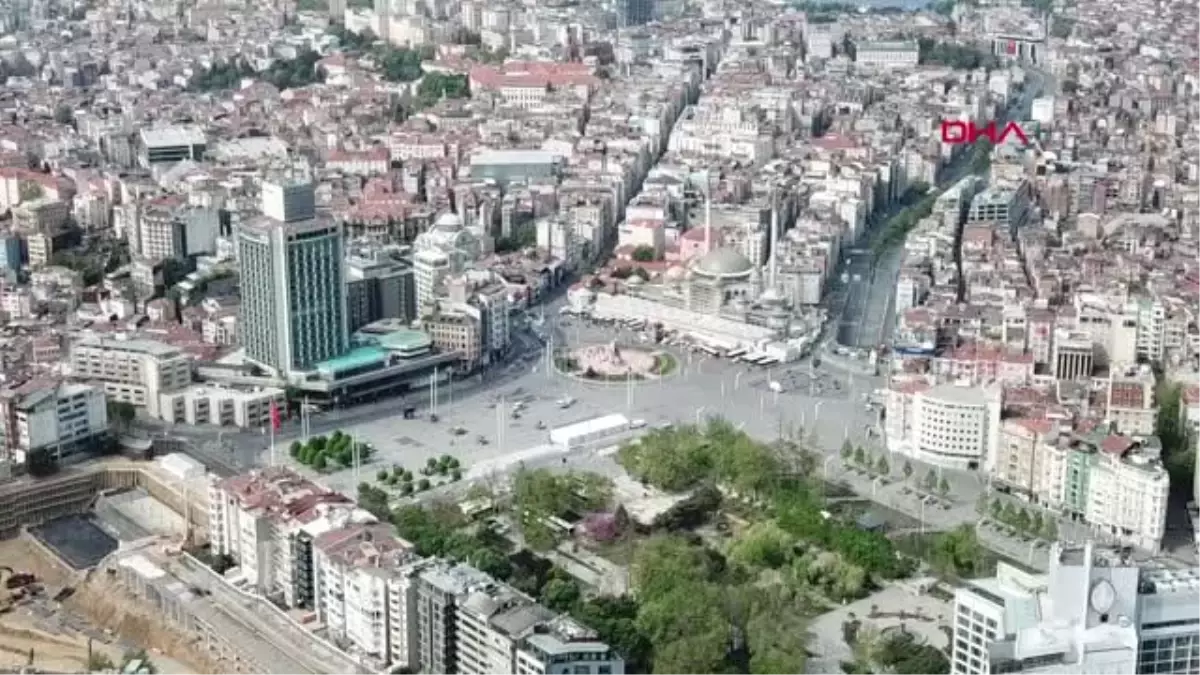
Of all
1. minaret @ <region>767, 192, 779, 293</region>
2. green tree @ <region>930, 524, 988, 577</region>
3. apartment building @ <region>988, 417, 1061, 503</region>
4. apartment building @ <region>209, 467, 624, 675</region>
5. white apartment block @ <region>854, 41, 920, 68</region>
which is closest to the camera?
apartment building @ <region>209, 467, 624, 675</region>

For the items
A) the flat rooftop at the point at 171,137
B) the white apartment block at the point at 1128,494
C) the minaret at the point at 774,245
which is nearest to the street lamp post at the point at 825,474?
the white apartment block at the point at 1128,494

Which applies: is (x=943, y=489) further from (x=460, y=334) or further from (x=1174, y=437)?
(x=460, y=334)

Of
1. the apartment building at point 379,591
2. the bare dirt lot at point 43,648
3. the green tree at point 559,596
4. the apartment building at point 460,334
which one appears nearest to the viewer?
the apartment building at point 379,591

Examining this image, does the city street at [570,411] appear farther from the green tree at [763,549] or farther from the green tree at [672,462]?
the green tree at [763,549]

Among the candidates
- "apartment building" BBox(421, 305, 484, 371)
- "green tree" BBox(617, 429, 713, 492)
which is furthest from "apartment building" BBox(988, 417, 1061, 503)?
"apartment building" BBox(421, 305, 484, 371)

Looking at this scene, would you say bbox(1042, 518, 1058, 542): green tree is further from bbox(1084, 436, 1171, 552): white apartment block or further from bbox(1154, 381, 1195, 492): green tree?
bbox(1154, 381, 1195, 492): green tree

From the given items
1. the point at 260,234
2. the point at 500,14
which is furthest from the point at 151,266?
the point at 500,14

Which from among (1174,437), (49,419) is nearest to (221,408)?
(49,419)
